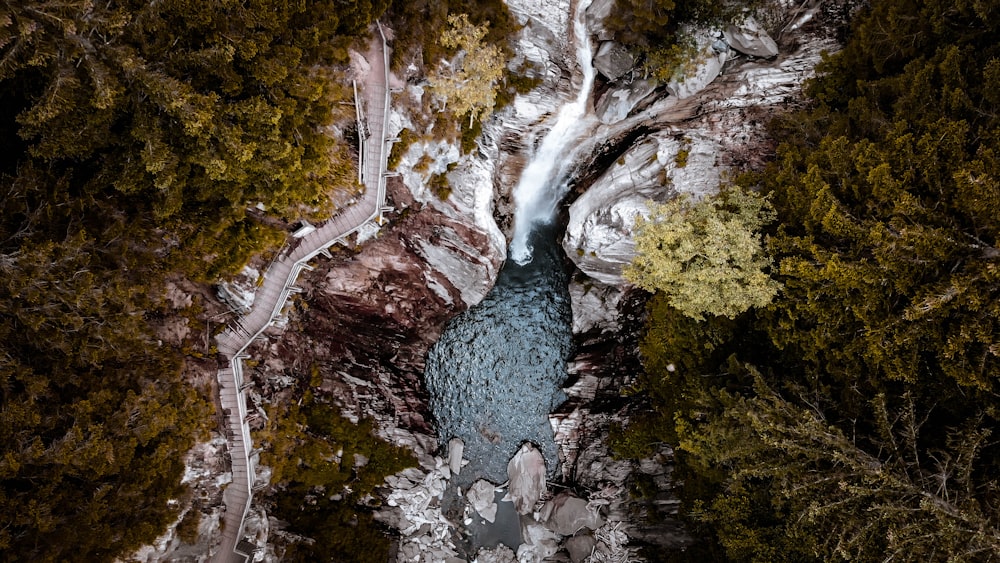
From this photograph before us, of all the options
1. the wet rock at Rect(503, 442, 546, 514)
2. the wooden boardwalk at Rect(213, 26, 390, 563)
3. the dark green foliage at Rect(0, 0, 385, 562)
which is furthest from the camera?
the wet rock at Rect(503, 442, 546, 514)

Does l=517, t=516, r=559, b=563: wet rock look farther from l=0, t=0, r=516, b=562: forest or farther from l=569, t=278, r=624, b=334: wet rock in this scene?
l=0, t=0, r=516, b=562: forest

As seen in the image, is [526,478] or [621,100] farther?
[526,478]

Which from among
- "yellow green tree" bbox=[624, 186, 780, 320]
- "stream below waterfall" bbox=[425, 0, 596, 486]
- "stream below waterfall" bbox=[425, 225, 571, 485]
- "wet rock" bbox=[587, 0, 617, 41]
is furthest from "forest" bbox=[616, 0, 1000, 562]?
"wet rock" bbox=[587, 0, 617, 41]

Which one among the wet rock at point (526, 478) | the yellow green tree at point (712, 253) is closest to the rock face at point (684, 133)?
the yellow green tree at point (712, 253)

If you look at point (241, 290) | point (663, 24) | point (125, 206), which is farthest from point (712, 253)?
point (125, 206)

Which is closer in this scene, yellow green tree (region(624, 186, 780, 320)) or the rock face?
yellow green tree (region(624, 186, 780, 320))

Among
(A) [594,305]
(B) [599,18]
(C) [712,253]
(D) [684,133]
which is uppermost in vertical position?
(B) [599,18]

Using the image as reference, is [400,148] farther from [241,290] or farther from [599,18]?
[599,18]
